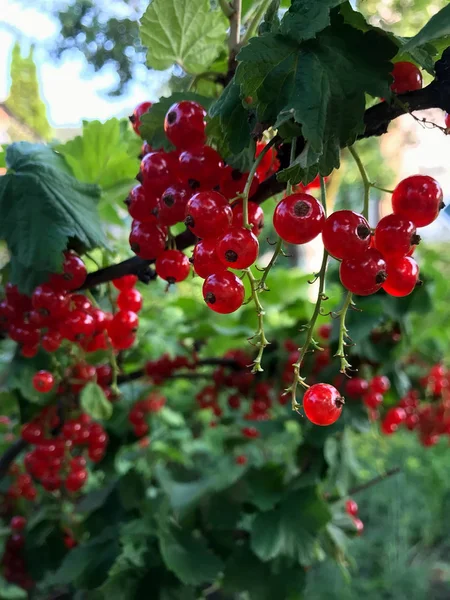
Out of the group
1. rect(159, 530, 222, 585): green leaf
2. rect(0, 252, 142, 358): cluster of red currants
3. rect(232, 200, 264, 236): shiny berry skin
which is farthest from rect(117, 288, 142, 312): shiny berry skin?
rect(159, 530, 222, 585): green leaf

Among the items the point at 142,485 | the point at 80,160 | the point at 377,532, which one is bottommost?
the point at 377,532

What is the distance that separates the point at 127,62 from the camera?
47.7 inches

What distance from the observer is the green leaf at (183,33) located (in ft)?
1.84

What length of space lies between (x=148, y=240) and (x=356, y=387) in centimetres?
70

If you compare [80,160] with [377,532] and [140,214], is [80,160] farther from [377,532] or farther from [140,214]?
[377,532]

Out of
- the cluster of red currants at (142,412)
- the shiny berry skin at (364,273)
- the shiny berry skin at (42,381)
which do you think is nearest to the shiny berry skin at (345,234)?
the shiny berry skin at (364,273)

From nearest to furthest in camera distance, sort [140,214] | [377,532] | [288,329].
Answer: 1. [140,214]
2. [288,329]
3. [377,532]

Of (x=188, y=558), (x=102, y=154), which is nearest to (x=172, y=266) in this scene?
(x=102, y=154)

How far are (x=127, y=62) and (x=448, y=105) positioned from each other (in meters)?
1.03

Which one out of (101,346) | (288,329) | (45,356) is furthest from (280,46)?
(288,329)

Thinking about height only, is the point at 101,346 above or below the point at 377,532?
above

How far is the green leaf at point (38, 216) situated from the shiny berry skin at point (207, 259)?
0.19 m

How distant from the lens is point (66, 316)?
0.57 metres

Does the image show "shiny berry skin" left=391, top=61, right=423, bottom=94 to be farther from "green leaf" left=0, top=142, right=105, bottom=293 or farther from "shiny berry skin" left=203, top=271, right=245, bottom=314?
"green leaf" left=0, top=142, right=105, bottom=293
